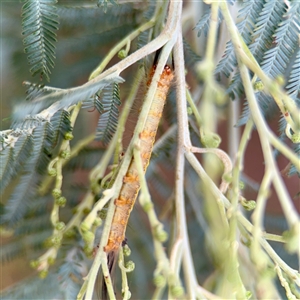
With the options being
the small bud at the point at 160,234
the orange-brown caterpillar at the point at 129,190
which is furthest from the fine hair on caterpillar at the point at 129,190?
the small bud at the point at 160,234

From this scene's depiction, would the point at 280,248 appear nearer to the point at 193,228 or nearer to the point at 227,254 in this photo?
the point at 193,228

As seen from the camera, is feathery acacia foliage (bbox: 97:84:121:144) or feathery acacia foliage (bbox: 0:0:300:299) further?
feathery acacia foliage (bbox: 97:84:121:144)

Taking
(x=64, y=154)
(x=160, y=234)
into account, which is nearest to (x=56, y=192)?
(x=64, y=154)

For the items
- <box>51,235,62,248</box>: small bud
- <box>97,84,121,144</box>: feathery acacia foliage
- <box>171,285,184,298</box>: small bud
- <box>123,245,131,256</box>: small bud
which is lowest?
<box>171,285,184,298</box>: small bud

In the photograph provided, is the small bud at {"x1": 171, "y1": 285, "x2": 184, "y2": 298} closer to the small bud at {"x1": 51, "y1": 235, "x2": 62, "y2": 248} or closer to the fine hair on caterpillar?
the fine hair on caterpillar

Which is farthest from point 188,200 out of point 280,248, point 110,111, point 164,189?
point 110,111

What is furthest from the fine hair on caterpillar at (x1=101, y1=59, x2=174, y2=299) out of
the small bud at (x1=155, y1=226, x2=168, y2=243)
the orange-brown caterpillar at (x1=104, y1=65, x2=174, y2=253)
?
the small bud at (x1=155, y1=226, x2=168, y2=243)

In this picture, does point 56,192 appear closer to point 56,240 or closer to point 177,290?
point 56,240

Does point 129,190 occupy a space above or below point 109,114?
below

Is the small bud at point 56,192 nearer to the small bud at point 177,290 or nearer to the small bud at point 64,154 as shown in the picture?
the small bud at point 64,154
